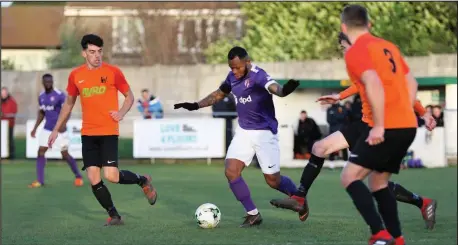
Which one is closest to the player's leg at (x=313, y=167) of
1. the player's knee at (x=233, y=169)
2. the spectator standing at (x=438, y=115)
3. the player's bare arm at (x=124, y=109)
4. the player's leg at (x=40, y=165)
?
the player's knee at (x=233, y=169)

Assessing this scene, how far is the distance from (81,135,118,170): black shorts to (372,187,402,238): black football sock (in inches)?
164

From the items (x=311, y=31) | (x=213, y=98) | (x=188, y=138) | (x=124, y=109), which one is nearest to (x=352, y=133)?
(x=213, y=98)

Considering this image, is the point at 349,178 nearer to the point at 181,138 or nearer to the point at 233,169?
the point at 233,169

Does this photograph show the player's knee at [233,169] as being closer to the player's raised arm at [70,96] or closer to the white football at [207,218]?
the white football at [207,218]

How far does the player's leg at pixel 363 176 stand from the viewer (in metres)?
7.83

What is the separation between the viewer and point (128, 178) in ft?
38.7

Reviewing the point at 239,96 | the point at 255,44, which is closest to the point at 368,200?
the point at 239,96

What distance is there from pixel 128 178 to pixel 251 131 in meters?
1.65

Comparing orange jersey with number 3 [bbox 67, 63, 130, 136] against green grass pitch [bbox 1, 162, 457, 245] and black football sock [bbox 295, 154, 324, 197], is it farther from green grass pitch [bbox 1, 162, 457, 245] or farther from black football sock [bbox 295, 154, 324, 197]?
black football sock [bbox 295, 154, 324, 197]

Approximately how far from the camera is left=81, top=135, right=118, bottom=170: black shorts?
450 inches

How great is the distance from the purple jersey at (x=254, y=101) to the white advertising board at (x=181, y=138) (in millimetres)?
13401

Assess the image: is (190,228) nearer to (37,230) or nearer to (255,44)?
(37,230)

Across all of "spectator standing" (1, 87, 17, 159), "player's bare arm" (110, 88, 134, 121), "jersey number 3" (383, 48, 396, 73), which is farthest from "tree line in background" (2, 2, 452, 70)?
"jersey number 3" (383, 48, 396, 73)

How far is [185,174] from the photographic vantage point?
867 inches
